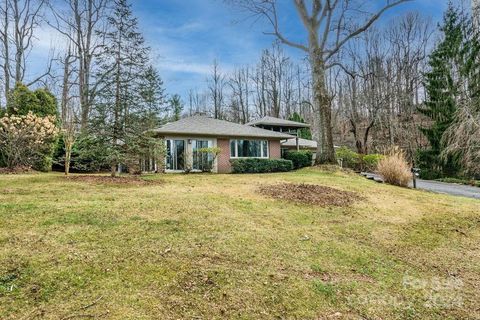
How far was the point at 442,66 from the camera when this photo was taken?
22.7 meters

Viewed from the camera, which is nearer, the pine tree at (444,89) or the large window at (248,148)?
the large window at (248,148)

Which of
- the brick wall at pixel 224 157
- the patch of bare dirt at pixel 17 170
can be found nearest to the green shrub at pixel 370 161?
the brick wall at pixel 224 157

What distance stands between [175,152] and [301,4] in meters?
11.7

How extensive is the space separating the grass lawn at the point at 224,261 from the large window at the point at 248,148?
1210cm

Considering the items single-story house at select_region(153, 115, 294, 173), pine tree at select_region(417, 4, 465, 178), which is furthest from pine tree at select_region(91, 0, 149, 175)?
pine tree at select_region(417, 4, 465, 178)

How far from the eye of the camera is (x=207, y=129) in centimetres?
1847

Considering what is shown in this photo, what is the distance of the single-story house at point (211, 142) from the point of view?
684 inches

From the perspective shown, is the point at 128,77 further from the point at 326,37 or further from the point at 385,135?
the point at 385,135

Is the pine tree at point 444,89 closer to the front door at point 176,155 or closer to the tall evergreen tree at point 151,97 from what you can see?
the front door at point 176,155

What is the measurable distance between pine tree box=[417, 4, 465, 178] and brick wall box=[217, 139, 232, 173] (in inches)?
589

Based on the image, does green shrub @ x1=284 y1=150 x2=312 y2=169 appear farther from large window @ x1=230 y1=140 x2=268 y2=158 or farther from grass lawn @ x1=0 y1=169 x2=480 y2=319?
grass lawn @ x1=0 y1=169 x2=480 y2=319

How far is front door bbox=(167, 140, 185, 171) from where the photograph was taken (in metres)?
17.3

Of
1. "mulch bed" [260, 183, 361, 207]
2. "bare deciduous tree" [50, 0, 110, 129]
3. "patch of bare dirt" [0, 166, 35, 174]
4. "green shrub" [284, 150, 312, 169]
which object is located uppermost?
"bare deciduous tree" [50, 0, 110, 129]

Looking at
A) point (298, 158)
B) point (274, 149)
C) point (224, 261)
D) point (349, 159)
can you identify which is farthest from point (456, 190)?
point (224, 261)
